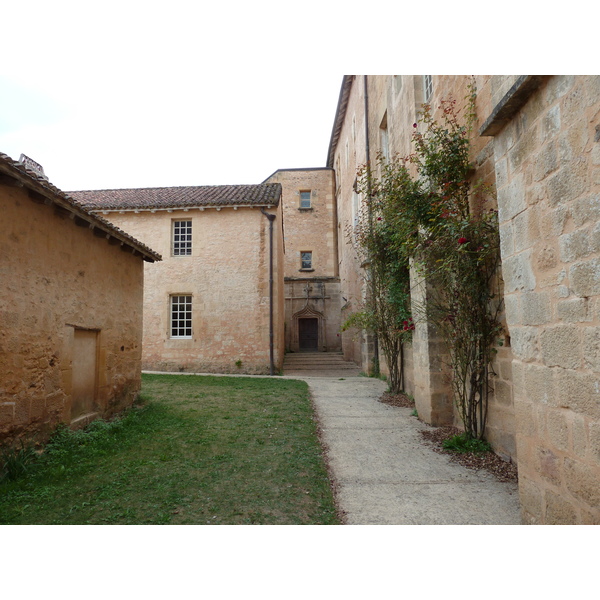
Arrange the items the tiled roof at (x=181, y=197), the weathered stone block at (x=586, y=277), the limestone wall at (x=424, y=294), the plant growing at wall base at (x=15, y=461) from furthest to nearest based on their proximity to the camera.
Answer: the tiled roof at (x=181, y=197)
the limestone wall at (x=424, y=294)
the plant growing at wall base at (x=15, y=461)
the weathered stone block at (x=586, y=277)

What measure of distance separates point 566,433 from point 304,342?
20.2 m

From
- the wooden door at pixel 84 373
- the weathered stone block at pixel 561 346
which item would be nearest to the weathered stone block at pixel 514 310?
the weathered stone block at pixel 561 346

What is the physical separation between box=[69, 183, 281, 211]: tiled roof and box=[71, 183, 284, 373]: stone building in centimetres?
4

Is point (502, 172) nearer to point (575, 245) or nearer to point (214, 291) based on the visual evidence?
point (575, 245)

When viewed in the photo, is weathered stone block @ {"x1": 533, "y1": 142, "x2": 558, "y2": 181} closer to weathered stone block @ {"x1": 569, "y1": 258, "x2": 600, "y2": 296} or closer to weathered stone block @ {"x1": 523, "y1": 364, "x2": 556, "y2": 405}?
weathered stone block @ {"x1": 569, "y1": 258, "x2": 600, "y2": 296}

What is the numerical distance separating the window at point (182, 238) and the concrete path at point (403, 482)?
990 centimetres

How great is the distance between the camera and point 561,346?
239cm

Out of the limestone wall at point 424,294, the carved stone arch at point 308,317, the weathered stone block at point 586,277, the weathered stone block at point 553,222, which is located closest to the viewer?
the weathered stone block at point 586,277

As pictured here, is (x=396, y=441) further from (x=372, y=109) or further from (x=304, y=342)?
(x=304, y=342)

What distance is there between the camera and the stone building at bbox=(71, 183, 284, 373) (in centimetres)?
1394

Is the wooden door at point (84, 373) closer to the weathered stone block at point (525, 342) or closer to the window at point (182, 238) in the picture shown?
the weathered stone block at point (525, 342)

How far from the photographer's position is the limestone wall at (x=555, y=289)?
2.16 m

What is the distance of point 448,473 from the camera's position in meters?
4.11

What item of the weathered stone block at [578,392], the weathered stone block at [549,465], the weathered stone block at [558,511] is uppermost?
the weathered stone block at [578,392]
